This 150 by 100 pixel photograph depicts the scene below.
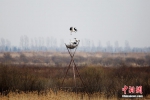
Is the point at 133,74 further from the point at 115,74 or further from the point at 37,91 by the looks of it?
the point at 37,91

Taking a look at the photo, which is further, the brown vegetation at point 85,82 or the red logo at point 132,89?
the brown vegetation at point 85,82

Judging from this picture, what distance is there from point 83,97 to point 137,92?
2133mm

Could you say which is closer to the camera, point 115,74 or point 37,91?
point 37,91

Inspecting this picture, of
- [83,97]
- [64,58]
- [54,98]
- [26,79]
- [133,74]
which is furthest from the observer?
[64,58]

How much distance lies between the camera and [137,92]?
11406 millimetres

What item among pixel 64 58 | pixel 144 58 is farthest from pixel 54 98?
pixel 64 58

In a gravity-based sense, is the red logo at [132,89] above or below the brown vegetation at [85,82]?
below

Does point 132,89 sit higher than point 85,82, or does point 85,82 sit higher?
point 85,82

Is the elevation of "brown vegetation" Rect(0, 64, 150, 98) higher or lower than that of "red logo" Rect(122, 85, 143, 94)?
higher

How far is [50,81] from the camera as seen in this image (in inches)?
501

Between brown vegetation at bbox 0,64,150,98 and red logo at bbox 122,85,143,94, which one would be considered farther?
brown vegetation at bbox 0,64,150,98

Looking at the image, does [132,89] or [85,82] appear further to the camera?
[85,82]

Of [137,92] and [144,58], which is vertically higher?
[144,58]

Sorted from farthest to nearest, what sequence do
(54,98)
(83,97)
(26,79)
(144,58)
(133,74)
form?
(144,58), (133,74), (26,79), (83,97), (54,98)
